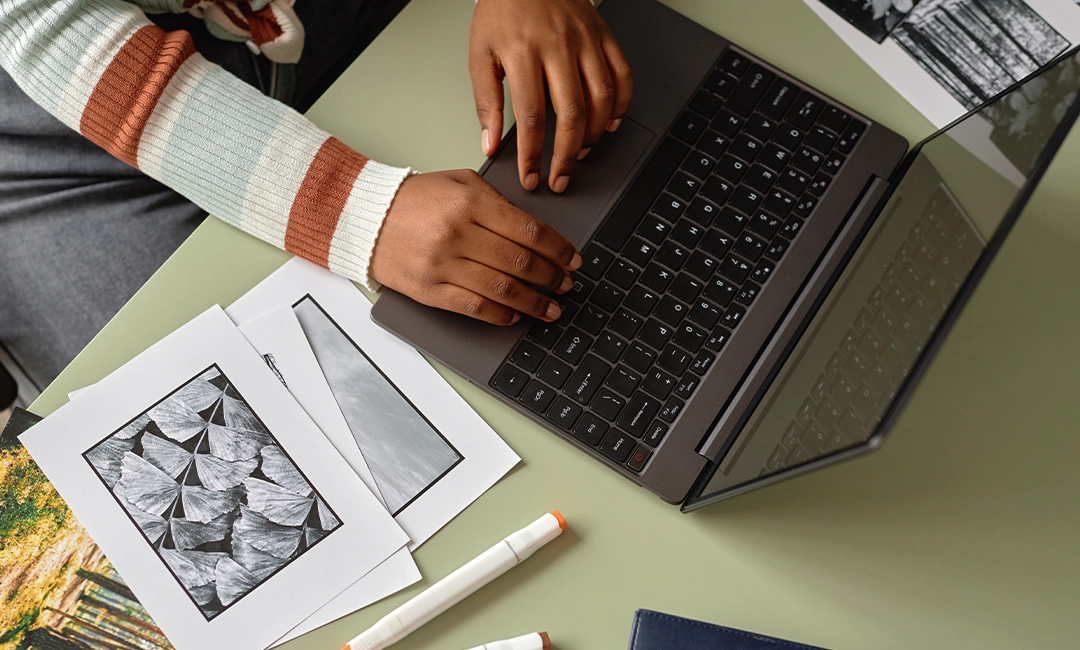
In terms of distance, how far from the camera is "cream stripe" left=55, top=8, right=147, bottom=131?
62 cm

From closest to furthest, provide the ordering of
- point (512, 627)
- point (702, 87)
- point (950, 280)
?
point (950, 280), point (512, 627), point (702, 87)

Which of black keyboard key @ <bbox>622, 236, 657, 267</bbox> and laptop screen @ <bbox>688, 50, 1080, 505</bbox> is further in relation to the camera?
black keyboard key @ <bbox>622, 236, 657, 267</bbox>

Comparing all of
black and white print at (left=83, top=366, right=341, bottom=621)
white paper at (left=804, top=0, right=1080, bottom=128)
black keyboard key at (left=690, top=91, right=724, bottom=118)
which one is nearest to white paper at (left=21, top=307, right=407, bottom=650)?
black and white print at (left=83, top=366, right=341, bottom=621)

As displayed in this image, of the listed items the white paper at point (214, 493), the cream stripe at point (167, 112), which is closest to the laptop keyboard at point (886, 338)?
the white paper at point (214, 493)

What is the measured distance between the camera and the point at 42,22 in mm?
614

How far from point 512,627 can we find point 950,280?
1.27 feet

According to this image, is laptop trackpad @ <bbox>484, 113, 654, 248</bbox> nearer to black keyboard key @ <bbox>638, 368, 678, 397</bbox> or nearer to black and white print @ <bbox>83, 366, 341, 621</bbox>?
black keyboard key @ <bbox>638, 368, 678, 397</bbox>

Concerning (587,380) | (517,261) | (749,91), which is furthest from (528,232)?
(749,91)

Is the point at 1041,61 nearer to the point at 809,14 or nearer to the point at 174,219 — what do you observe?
the point at 809,14

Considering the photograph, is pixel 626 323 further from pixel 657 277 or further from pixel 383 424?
pixel 383 424

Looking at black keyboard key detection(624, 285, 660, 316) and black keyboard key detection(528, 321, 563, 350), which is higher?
black keyboard key detection(624, 285, 660, 316)

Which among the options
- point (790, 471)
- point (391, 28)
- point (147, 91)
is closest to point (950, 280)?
point (790, 471)

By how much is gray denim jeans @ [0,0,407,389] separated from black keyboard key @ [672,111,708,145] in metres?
0.49

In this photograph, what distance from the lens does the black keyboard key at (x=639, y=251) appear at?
24.1 inches
